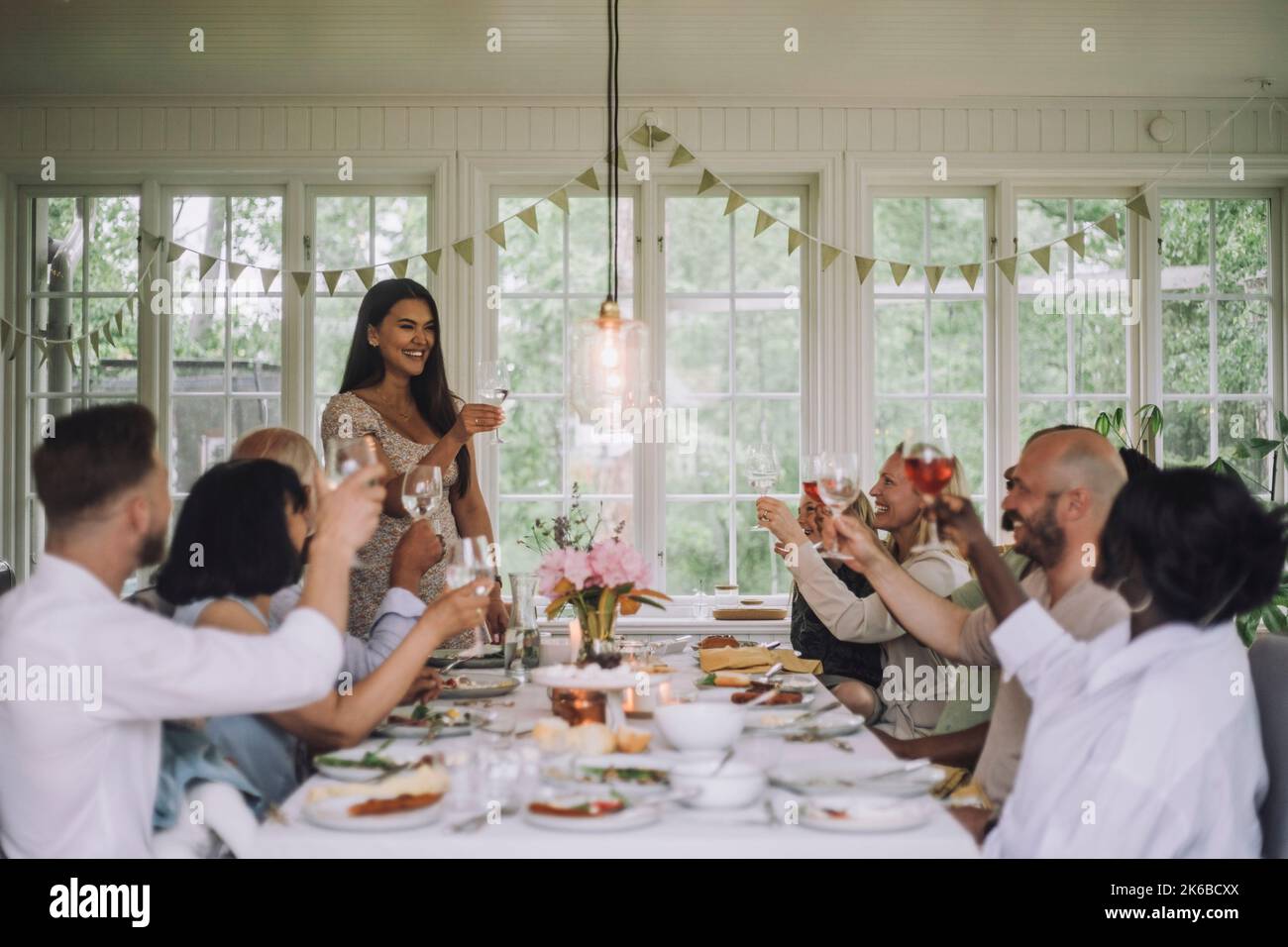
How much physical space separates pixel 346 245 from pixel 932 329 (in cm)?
227

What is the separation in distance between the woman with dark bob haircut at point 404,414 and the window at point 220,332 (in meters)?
1.32

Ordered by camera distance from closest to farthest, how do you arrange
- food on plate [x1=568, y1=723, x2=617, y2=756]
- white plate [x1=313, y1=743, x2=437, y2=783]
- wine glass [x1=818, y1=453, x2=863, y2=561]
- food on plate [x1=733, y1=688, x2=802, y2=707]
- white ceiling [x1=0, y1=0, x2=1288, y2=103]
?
white plate [x1=313, y1=743, x2=437, y2=783]
food on plate [x1=568, y1=723, x2=617, y2=756]
wine glass [x1=818, y1=453, x2=863, y2=561]
food on plate [x1=733, y1=688, x2=802, y2=707]
white ceiling [x1=0, y1=0, x2=1288, y2=103]

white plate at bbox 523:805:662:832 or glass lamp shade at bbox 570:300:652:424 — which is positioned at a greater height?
glass lamp shade at bbox 570:300:652:424

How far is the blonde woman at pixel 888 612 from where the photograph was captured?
295 cm

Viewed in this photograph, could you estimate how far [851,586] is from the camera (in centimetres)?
323

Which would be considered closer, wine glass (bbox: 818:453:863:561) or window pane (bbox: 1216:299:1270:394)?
wine glass (bbox: 818:453:863:561)

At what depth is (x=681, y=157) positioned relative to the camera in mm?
4383

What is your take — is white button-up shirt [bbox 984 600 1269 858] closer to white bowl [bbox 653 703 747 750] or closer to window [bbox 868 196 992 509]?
white bowl [bbox 653 703 747 750]

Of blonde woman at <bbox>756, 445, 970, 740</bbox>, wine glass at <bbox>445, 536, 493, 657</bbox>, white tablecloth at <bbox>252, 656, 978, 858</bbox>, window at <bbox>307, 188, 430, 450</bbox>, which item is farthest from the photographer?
window at <bbox>307, 188, 430, 450</bbox>

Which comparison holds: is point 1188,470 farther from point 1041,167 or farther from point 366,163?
point 366,163

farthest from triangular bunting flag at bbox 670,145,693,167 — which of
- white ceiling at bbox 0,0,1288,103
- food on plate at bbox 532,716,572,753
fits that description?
food on plate at bbox 532,716,572,753

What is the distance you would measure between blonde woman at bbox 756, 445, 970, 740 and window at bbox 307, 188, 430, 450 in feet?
7.32

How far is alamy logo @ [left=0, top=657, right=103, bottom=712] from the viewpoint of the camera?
145cm
